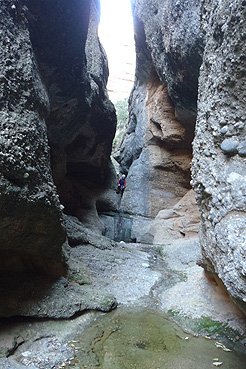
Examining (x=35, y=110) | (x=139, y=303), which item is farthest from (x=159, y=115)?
(x=139, y=303)

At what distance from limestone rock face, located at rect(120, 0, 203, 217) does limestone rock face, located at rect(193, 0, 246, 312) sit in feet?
11.8

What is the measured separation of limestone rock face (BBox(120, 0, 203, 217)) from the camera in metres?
8.72

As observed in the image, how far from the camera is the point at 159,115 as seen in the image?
40.4 feet

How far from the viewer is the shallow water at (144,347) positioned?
3.65 metres

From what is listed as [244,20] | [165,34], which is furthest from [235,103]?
[165,34]

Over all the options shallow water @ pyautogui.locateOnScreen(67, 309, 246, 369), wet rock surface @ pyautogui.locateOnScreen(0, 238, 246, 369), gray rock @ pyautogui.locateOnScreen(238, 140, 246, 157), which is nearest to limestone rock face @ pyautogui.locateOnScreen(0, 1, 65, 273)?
wet rock surface @ pyautogui.locateOnScreen(0, 238, 246, 369)

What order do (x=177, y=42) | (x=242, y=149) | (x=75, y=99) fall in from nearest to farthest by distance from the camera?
(x=242, y=149) → (x=177, y=42) → (x=75, y=99)

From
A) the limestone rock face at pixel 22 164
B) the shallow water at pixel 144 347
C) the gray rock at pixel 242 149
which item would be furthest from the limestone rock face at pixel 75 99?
the shallow water at pixel 144 347

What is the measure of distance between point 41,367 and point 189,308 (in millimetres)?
2797

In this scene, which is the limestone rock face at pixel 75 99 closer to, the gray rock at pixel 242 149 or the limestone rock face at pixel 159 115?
the limestone rock face at pixel 159 115

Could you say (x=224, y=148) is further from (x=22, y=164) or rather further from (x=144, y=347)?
(x=144, y=347)

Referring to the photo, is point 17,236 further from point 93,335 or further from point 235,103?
point 235,103

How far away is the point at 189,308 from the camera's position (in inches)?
203

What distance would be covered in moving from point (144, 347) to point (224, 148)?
10.1ft
